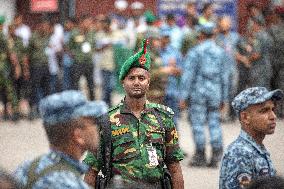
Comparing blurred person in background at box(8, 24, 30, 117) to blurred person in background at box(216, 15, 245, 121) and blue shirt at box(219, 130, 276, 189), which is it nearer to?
blurred person in background at box(216, 15, 245, 121)

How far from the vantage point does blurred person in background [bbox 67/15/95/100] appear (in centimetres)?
1697

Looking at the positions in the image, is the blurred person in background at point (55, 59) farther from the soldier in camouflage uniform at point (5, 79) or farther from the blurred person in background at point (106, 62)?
the soldier in camouflage uniform at point (5, 79)

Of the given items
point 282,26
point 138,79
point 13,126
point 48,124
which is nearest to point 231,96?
point 282,26

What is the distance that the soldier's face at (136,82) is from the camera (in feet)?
20.3

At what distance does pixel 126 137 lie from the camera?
5.82 meters

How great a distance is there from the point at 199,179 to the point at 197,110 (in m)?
0.99

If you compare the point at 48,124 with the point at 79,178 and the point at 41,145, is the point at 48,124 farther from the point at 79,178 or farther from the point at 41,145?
the point at 41,145

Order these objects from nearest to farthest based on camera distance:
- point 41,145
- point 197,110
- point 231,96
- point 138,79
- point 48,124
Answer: point 48,124, point 138,79, point 197,110, point 41,145, point 231,96

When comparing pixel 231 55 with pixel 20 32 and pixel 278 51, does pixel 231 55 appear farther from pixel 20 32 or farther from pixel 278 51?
pixel 20 32

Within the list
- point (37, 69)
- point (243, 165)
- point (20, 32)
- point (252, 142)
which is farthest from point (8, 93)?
point (243, 165)

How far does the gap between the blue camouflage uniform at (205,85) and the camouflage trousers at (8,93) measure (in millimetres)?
5270

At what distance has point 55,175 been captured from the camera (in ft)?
13.2

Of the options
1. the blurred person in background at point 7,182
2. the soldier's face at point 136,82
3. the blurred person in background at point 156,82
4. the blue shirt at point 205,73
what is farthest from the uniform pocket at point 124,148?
Result: the blue shirt at point 205,73

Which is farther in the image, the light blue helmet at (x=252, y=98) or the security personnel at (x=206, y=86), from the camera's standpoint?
the security personnel at (x=206, y=86)
